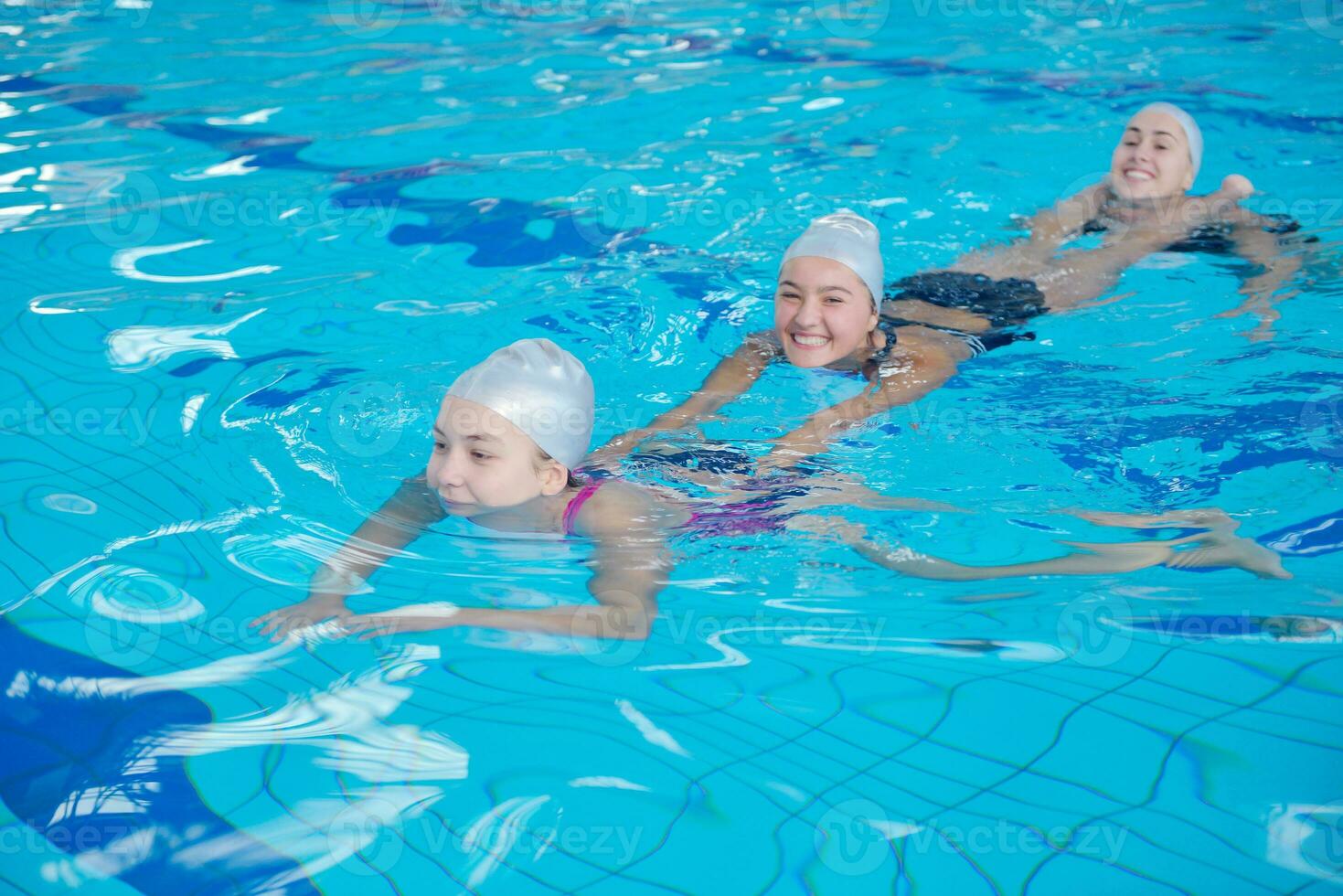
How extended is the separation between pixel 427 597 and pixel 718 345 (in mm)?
2144

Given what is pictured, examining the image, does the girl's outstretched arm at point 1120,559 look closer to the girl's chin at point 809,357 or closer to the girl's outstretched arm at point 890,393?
the girl's outstretched arm at point 890,393

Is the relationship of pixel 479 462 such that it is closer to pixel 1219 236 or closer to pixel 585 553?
pixel 585 553

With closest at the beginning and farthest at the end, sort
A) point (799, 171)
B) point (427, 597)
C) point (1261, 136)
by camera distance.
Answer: point (427, 597) → point (799, 171) → point (1261, 136)

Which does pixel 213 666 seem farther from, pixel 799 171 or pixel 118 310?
pixel 799 171

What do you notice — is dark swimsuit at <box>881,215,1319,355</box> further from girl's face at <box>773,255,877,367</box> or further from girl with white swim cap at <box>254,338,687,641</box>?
girl with white swim cap at <box>254,338,687,641</box>

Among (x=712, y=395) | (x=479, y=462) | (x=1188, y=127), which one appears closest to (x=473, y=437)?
(x=479, y=462)

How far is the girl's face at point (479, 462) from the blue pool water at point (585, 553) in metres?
0.16

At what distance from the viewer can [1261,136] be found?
7.21 meters

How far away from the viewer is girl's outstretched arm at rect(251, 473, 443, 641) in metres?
2.89

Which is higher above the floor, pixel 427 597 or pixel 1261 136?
pixel 1261 136

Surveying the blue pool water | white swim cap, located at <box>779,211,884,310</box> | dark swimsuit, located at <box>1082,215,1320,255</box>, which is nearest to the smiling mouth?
the blue pool water

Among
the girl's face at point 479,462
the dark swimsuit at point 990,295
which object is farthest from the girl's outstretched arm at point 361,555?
the dark swimsuit at point 990,295

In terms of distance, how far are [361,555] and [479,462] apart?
1.33 feet

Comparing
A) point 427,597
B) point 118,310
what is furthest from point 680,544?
point 118,310
